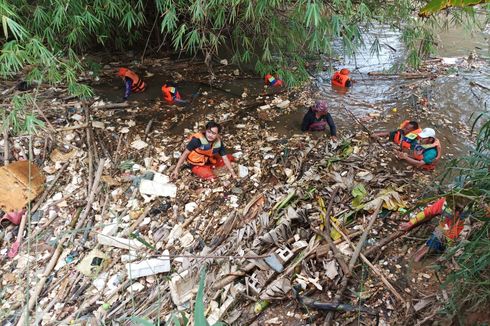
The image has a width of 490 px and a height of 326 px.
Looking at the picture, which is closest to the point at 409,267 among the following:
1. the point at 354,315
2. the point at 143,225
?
the point at 354,315

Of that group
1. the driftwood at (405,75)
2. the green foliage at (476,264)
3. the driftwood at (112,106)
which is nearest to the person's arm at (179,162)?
the driftwood at (112,106)

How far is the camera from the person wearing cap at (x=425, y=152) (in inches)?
204

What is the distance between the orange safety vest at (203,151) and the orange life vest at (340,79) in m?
3.67

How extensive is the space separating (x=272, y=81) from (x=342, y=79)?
1.48 m

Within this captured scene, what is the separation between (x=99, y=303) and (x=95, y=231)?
3.28 feet

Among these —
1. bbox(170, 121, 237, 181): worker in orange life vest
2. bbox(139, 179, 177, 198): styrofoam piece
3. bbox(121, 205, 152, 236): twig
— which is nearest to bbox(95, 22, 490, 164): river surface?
bbox(170, 121, 237, 181): worker in orange life vest

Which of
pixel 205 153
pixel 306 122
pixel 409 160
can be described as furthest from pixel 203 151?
pixel 409 160

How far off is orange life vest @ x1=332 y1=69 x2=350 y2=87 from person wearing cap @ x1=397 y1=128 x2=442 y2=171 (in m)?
2.58

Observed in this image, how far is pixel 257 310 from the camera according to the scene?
355cm

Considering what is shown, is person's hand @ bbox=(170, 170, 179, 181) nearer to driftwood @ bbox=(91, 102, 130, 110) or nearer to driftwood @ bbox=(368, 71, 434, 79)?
driftwood @ bbox=(91, 102, 130, 110)

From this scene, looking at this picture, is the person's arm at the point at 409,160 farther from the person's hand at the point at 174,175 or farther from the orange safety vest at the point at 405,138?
the person's hand at the point at 174,175

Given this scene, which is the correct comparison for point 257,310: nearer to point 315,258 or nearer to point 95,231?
point 315,258

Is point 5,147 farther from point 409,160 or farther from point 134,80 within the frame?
point 409,160

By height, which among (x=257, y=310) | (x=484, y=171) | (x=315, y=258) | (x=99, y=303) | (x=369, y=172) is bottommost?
(x=99, y=303)
